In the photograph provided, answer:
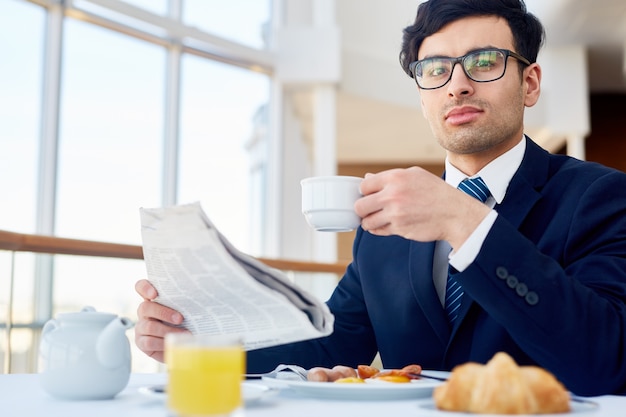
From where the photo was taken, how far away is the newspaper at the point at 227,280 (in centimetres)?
84

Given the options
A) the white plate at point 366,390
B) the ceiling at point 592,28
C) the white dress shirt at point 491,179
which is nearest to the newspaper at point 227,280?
the white plate at point 366,390

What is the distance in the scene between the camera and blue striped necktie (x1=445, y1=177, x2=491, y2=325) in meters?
1.34

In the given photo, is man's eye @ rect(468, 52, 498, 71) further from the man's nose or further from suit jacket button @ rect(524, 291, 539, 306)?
suit jacket button @ rect(524, 291, 539, 306)

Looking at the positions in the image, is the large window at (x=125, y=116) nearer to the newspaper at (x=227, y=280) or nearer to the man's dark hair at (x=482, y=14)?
the man's dark hair at (x=482, y=14)

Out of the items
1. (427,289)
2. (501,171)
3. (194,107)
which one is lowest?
(427,289)

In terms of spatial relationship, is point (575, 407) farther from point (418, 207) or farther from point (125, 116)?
point (125, 116)

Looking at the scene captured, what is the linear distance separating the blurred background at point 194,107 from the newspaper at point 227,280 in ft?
5.98

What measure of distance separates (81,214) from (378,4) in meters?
4.48

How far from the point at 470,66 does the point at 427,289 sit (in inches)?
19.0

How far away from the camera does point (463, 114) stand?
1502 mm

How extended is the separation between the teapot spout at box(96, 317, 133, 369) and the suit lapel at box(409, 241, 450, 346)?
0.62 m

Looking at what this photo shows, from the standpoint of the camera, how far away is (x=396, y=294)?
4.72 feet

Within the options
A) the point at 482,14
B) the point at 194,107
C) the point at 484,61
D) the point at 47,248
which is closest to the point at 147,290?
the point at 484,61

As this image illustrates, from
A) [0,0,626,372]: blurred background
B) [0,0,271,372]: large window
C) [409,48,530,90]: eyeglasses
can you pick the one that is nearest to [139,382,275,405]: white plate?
[409,48,530,90]: eyeglasses
